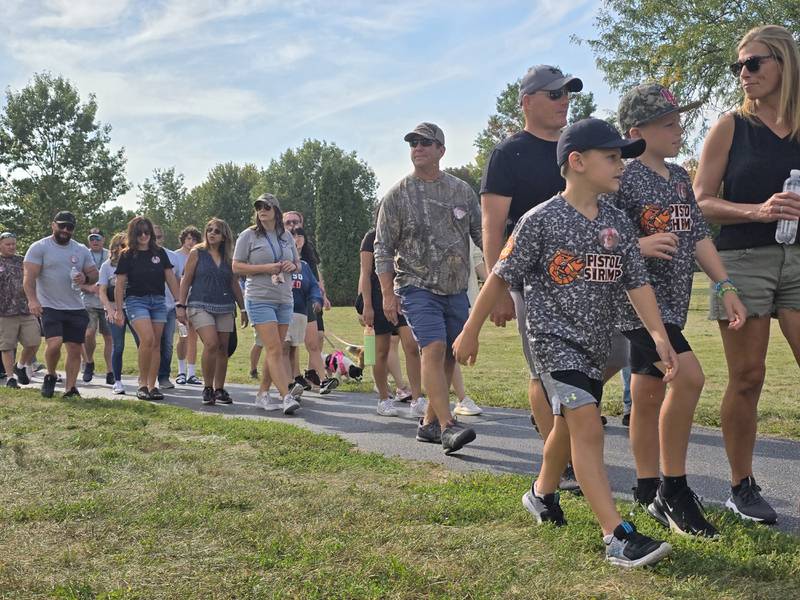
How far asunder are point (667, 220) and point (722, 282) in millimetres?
395

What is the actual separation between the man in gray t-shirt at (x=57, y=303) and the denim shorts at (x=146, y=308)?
516 millimetres

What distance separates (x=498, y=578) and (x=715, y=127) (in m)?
2.50

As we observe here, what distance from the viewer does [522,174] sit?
5.07 meters

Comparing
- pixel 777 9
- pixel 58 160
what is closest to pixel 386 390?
A: pixel 777 9

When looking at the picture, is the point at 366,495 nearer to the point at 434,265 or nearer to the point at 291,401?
the point at 434,265

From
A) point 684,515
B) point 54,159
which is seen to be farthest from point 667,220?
point 54,159

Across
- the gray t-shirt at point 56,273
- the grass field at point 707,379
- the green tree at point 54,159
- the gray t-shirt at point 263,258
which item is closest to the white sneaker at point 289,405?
the gray t-shirt at point 263,258

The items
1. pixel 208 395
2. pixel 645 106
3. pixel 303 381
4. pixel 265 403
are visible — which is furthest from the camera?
pixel 303 381

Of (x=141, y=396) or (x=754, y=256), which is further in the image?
(x=141, y=396)

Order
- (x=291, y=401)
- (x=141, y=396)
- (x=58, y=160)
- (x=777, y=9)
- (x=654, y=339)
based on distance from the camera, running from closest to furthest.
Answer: (x=654, y=339) → (x=291, y=401) → (x=141, y=396) → (x=777, y=9) → (x=58, y=160)

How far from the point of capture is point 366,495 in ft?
15.1

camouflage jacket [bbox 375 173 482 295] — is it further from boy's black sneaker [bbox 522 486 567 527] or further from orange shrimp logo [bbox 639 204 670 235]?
boy's black sneaker [bbox 522 486 567 527]

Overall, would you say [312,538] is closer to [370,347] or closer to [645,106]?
[645,106]

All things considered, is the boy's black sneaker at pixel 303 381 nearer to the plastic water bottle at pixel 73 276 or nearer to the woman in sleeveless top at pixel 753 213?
the plastic water bottle at pixel 73 276
